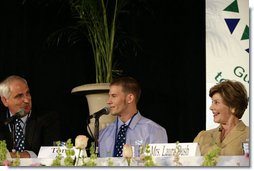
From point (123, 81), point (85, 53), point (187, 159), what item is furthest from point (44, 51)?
point (187, 159)

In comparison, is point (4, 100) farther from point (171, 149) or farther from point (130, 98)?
point (171, 149)

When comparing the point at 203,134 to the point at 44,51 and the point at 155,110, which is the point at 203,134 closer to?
the point at 155,110

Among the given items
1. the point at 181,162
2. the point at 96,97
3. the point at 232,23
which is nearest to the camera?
the point at 181,162

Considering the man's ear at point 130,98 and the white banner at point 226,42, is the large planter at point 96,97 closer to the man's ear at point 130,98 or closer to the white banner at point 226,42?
the man's ear at point 130,98

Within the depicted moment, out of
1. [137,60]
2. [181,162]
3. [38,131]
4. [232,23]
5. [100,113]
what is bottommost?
[181,162]

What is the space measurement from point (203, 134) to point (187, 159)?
0.36 meters

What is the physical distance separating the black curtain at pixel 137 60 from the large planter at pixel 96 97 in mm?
41

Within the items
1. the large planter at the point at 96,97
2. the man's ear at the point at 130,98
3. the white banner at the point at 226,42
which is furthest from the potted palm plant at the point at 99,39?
the white banner at the point at 226,42

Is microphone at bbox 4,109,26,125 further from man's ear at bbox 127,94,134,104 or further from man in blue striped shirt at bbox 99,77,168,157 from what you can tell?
man's ear at bbox 127,94,134,104

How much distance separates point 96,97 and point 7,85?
0.60m

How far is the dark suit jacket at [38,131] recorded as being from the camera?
4383 mm

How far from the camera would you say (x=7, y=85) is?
4.50 m

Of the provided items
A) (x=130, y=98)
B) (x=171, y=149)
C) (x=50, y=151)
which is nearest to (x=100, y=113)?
(x=130, y=98)

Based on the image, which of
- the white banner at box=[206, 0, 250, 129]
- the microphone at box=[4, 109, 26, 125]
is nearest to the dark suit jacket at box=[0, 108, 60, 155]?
the microphone at box=[4, 109, 26, 125]
